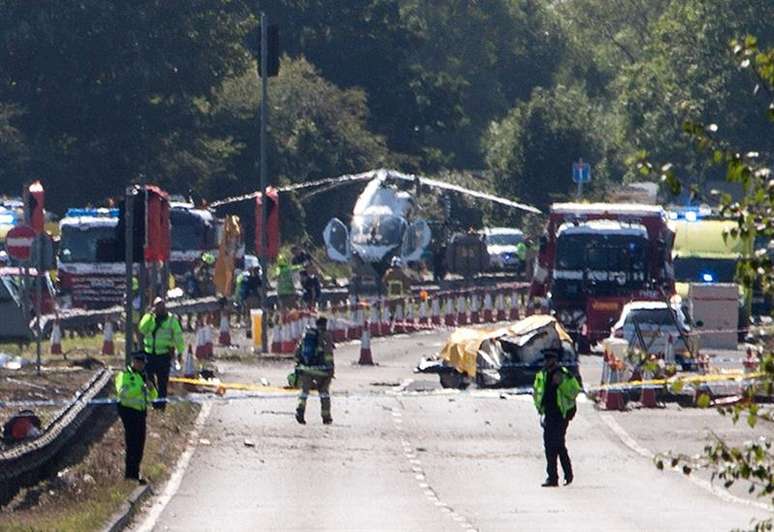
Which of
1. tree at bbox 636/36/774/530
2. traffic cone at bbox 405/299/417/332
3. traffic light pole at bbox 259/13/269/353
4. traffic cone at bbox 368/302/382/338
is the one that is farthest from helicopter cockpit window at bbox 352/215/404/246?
tree at bbox 636/36/774/530

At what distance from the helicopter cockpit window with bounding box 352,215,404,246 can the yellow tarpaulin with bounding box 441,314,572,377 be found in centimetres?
2792

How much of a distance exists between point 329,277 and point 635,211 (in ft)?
84.7

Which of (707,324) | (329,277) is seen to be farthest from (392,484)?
(329,277)

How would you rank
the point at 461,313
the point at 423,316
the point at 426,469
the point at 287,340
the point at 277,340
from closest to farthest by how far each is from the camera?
the point at 426,469 → the point at 277,340 → the point at 287,340 → the point at 423,316 → the point at 461,313

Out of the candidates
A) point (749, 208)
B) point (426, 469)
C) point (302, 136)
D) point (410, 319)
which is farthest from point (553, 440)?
point (302, 136)

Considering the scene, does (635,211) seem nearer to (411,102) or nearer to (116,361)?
(116,361)

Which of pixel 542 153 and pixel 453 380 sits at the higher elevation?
pixel 542 153

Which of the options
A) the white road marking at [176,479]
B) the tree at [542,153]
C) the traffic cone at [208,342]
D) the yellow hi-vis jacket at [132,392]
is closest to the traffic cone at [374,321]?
the traffic cone at [208,342]

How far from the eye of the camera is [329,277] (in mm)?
72500

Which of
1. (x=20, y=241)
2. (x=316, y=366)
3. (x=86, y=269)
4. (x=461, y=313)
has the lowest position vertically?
(x=316, y=366)

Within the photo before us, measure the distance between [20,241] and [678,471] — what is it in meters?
11.4

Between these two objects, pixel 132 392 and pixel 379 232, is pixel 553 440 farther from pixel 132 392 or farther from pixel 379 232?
pixel 379 232

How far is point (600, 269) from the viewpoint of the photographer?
46031mm

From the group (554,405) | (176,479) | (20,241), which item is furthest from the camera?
(20,241)
